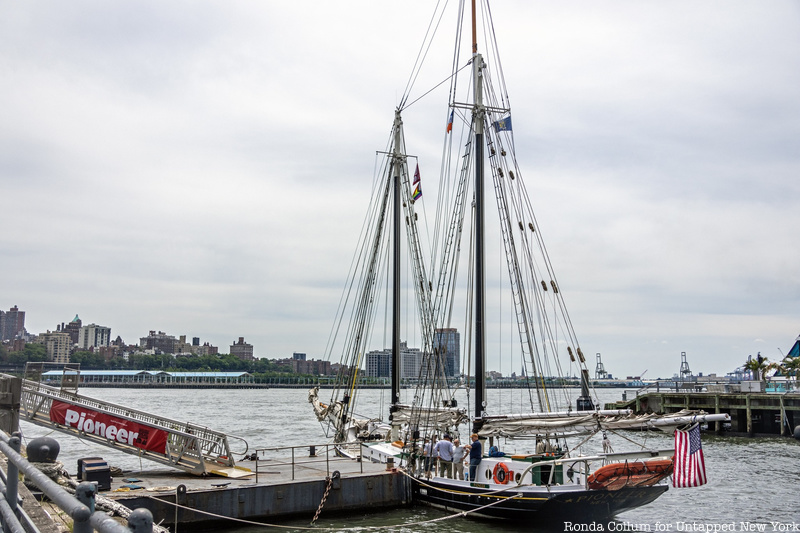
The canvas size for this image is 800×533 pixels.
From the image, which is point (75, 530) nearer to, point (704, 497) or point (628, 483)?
point (628, 483)

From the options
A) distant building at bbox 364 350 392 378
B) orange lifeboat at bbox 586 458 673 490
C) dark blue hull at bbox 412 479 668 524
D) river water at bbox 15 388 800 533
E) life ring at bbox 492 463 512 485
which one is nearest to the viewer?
orange lifeboat at bbox 586 458 673 490

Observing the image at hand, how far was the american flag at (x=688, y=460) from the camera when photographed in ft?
63.3

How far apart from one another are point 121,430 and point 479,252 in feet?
51.2

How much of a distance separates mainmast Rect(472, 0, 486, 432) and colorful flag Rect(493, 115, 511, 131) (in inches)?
68.0

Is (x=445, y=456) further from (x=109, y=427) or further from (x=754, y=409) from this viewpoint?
(x=754, y=409)

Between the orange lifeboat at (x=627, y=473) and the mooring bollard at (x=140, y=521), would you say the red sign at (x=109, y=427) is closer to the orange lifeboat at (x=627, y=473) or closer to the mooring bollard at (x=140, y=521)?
the orange lifeboat at (x=627, y=473)

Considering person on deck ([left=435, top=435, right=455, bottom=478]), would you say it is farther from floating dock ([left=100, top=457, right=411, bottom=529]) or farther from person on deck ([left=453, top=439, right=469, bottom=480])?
floating dock ([left=100, top=457, right=411, bottom=529])

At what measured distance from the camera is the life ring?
22.5m

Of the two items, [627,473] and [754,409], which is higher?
[627,473]

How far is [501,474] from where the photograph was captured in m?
22.6

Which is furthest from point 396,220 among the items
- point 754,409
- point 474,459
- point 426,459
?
point 754,409

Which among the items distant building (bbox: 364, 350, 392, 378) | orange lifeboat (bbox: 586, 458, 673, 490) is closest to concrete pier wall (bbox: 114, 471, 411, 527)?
orange lifeboat (bbox: 586, 458, 673, 490)

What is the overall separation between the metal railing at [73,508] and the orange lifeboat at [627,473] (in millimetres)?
17569

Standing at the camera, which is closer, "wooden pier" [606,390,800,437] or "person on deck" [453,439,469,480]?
"person on deck" [453,439,469,480]
